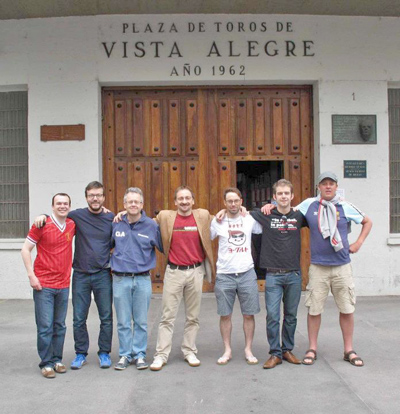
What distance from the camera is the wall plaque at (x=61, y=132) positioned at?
8.16 metres

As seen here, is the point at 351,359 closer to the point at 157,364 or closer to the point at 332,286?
the point at 332,286

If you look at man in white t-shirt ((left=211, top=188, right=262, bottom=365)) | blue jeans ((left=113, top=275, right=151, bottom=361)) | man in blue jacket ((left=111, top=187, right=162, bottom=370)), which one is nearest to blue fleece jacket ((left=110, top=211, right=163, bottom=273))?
man in blue jacket ((left=111, top=187, right=162, bottom=370))

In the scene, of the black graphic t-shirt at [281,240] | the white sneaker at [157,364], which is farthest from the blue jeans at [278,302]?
the white sneaker at [157,364]

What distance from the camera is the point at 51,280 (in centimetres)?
488

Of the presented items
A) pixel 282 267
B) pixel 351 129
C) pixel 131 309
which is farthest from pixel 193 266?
pixel 351 129

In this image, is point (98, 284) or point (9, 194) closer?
point (98, 284)

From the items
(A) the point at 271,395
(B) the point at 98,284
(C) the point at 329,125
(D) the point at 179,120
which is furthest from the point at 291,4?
(A) the point at 271,395

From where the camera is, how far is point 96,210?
5195 mm

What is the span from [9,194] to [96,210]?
3988 mm

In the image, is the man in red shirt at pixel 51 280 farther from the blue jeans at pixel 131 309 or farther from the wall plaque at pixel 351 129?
the wall plaque at pixel 351 129

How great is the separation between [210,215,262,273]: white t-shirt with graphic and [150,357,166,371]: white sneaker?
3.26 feet

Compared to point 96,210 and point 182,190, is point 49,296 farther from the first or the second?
point 182,190

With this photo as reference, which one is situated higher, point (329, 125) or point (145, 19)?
point (145, 19)

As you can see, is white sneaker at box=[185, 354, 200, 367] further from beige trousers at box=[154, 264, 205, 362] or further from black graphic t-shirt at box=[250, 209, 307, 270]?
black graphic t-shirt at box=[250, 209, 307, 270]
